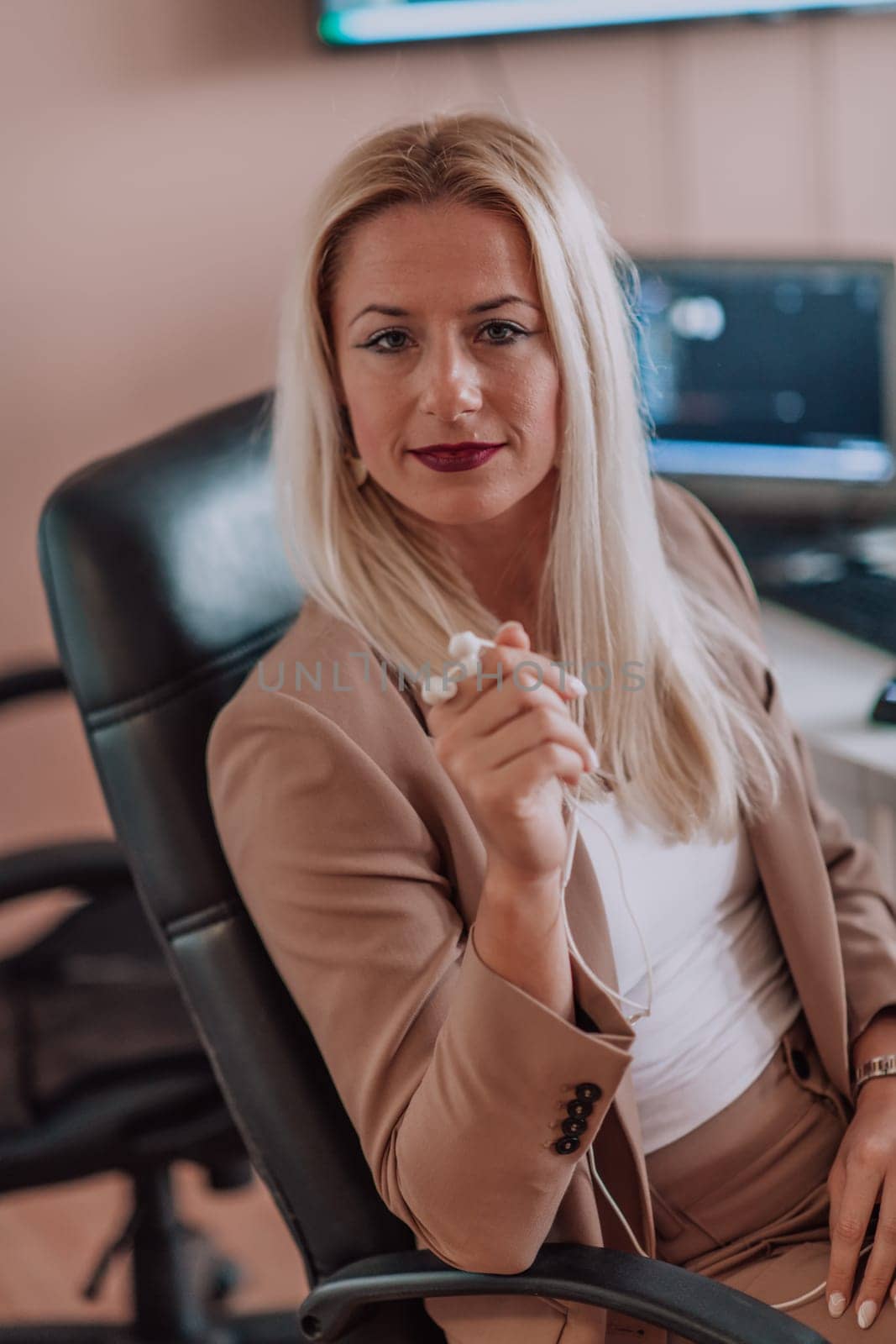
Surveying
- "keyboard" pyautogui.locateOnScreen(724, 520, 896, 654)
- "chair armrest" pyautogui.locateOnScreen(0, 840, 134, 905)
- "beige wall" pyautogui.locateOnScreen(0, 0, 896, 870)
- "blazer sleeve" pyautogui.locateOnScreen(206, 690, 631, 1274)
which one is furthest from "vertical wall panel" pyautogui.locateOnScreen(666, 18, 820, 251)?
"blazer sleeve" pyautogui.locateOnScreen(206, 690, 631, 1274)

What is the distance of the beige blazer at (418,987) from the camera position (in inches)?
37.4

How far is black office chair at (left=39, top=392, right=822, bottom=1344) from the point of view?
1122 millimetres

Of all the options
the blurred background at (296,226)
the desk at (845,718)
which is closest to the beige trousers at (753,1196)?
the desk at (845,718)

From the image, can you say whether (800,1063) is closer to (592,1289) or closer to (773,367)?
(592,1289)

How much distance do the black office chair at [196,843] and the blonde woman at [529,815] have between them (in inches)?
2.2

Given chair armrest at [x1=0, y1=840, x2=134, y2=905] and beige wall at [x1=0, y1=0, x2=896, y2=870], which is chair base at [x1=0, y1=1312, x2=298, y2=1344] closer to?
chair armrest at [x1=0, y1=840, x2=134, y2=905]

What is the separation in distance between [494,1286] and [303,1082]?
207 millimetres

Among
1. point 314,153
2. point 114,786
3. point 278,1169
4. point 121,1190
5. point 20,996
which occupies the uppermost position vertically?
point 314,153

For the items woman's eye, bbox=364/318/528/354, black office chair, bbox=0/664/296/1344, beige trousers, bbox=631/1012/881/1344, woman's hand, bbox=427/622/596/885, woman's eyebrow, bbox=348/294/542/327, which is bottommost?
black office chair, bbox=0/664/296/1344

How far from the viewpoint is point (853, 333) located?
1918 millimetres

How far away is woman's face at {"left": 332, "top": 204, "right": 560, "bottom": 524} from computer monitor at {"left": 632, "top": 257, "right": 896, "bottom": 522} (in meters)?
0.82

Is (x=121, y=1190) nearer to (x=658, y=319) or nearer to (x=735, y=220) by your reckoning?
(x=658, y=319)

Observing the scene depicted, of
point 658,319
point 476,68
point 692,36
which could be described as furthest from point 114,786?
point 692,36

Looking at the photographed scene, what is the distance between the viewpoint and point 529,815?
870mm
